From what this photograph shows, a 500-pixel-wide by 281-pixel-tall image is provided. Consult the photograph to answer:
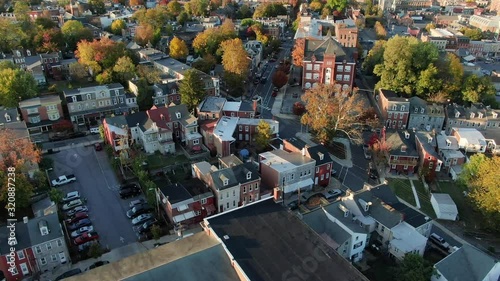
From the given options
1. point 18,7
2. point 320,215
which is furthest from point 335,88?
point 18,7

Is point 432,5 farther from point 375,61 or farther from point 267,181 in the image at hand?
point 267,181

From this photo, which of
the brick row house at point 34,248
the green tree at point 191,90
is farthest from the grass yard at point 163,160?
the brick row house at point 34,248

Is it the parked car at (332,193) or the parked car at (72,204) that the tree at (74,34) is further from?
the parked car at (332,193)

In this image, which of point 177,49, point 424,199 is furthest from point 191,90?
point 424,199

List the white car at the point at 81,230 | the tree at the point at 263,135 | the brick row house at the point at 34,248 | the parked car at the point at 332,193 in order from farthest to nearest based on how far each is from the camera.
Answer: the tree at the point at 263,135 < the parked car at the point at 332,193 < the white car at the point at 81,230 < the brick row house at the point at 34,248

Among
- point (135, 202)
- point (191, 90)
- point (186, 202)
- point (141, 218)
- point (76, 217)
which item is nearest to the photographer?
point (186, 202)

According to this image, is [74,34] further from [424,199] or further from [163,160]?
[424,199]
